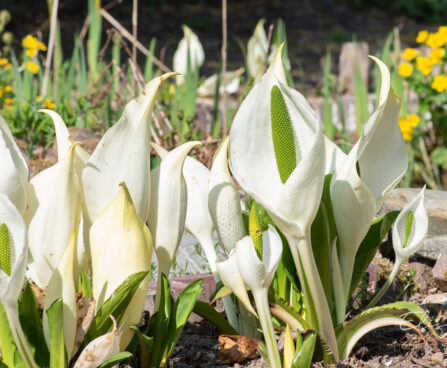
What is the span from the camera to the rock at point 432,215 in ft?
6.82

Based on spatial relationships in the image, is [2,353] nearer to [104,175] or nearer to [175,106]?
[104,175]

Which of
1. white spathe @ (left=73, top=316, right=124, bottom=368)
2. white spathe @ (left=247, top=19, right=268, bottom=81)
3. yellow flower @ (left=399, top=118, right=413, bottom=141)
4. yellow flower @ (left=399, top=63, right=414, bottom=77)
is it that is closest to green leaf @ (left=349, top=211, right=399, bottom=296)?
white spathe @ (left=73, top=316, right=124, bottom=368)

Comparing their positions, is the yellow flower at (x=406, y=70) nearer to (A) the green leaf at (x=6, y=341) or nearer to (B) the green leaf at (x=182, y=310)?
(B) the green leaf at (x=182, y=310)

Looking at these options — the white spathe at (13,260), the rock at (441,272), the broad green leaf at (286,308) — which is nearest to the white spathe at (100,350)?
the white spathe at (13,260)

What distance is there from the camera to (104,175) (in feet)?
4.25

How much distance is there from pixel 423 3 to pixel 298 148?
8802mm

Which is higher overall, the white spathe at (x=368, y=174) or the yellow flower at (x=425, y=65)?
the white spathe at (x=368, y=174)

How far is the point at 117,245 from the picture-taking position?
4.04 feet

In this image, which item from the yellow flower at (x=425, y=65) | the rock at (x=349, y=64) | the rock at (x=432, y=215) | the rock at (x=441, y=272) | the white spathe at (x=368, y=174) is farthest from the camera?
the rock at (x=349, y=64)

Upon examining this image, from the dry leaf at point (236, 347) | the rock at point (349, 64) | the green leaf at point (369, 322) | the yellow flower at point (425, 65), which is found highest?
the yellow flower at point (425, 65)

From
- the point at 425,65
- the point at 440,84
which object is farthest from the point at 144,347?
the point at 425,65

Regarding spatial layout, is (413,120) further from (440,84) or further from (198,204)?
(198,204)

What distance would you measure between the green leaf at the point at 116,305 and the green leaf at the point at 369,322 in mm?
474

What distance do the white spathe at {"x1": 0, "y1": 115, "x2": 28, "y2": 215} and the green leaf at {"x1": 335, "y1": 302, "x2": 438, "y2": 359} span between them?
681 millimetres
